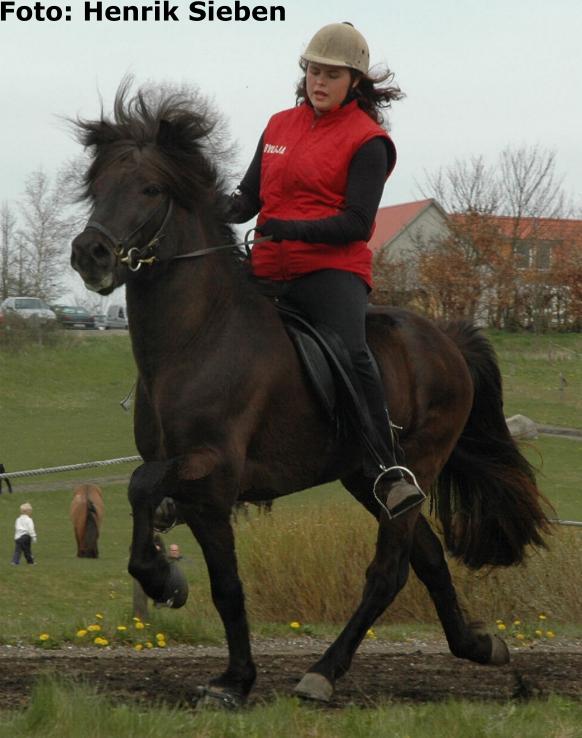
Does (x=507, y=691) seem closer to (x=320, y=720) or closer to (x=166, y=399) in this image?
(x=320, y=720)

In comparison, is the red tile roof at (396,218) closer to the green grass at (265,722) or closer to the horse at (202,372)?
the horse at (202,372)

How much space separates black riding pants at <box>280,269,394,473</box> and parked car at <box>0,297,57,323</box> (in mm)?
52127

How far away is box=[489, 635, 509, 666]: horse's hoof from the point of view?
24.1 feet

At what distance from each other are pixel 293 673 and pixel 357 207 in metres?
2.56

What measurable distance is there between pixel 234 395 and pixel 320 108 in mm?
1599

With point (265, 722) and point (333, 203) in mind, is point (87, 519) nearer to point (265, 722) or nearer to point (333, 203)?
point (333, 203)

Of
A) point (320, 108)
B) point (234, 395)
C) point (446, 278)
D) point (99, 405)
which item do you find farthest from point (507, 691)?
point (446, 278)

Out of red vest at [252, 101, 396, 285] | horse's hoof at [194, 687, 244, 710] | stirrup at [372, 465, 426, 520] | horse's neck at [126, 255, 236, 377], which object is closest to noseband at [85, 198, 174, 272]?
horse's neck at [126, 255, 236, 377]

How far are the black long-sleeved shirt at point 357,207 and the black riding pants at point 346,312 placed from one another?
23 cm

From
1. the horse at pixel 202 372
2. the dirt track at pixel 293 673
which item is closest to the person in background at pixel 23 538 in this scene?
the dirt track at pixel 293 673

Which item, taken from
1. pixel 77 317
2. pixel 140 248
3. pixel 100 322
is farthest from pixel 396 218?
pixel 140 248

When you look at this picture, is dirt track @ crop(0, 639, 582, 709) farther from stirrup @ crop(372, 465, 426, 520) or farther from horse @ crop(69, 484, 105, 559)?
horse @ crop(69, 484, 105, 559)

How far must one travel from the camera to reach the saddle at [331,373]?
636 centimetres

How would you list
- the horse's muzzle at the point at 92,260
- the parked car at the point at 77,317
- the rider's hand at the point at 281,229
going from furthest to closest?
the parked car at the point at 77,317 → the rider's hand at the point at 281,229 → the horse's muzzle at the point at 92,260
